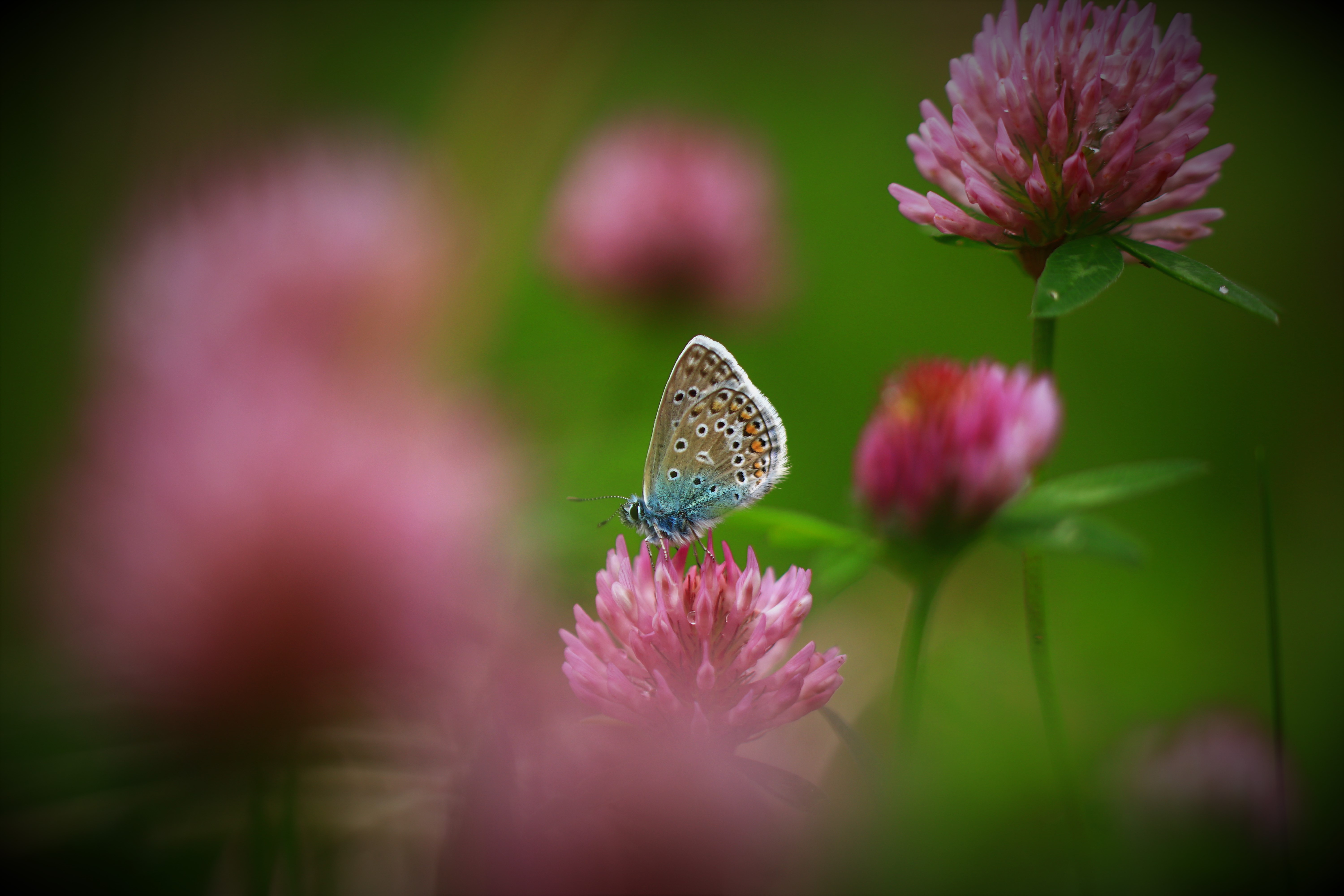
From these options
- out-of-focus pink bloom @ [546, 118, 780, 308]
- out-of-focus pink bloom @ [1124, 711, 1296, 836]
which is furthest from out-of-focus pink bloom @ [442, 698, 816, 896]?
out-of-focus pink bloom @ [546, 118, 780, 308]

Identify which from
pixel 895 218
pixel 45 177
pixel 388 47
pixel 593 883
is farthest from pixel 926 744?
pixel 388 47

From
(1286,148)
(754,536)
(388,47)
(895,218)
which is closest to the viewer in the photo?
(754,536)

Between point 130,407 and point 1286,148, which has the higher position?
point 1286,148

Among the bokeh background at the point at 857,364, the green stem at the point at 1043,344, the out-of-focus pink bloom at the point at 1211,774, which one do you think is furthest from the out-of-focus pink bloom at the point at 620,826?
the out-of-focus pink bloom at the point at 1211,774

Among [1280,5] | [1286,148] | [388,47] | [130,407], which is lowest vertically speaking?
[130,407]

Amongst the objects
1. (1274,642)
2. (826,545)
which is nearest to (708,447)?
(826,545)

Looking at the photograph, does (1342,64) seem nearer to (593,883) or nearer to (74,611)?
(593,883)

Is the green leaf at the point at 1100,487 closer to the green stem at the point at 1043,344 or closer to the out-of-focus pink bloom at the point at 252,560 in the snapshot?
the green stem at the point at 1043,344
